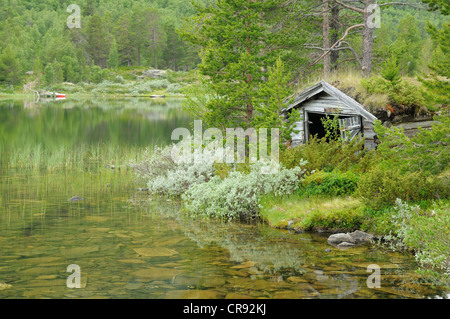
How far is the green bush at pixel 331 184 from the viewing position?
15.3 meters

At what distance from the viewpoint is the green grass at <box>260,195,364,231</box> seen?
13852 millimetres

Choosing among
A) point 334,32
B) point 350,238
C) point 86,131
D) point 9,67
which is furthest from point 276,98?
point 9,67

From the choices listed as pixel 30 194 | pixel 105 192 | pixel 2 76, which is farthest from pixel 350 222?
pixel 2 76

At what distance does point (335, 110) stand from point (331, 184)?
5.20 meters

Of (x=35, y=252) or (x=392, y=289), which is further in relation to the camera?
(x=35, y=252)

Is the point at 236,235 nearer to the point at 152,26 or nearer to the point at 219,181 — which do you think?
the point at 219,181

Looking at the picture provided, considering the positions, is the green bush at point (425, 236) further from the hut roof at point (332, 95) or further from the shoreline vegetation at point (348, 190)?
the hut roof at point (332, 95)

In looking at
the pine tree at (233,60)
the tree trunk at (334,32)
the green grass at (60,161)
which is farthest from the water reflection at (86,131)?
the tree trunk at (334,32)

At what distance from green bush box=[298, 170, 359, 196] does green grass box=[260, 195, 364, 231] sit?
263 millimetres

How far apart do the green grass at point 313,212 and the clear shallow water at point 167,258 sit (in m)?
0.55

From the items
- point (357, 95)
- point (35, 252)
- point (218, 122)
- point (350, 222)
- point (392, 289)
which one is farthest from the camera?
point (218, 122)
